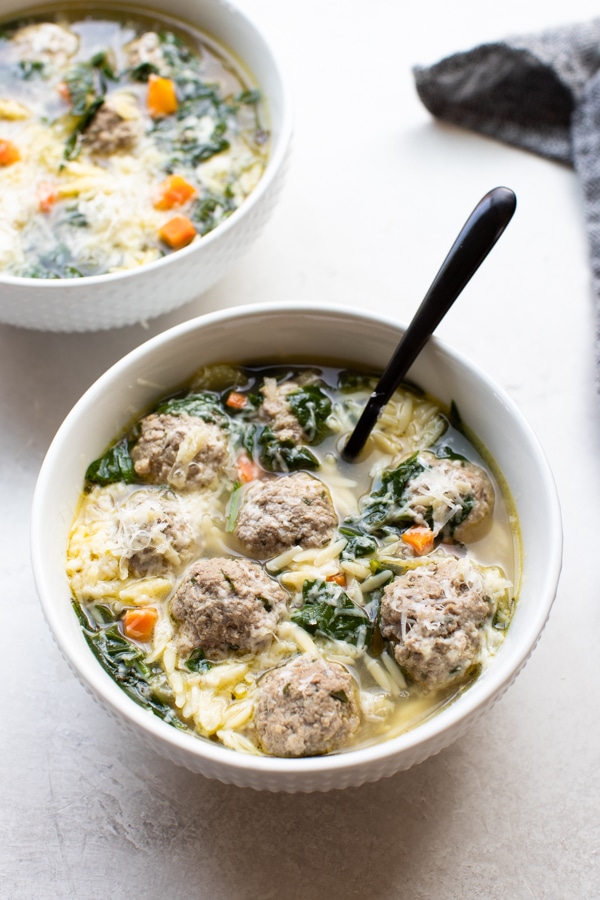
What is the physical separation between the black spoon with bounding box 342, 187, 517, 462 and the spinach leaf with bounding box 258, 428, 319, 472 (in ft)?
0.47

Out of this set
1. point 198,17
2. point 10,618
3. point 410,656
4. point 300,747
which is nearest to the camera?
point 300,747

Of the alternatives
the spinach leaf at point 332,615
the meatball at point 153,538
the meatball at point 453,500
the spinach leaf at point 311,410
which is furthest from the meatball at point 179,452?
the meatball at point 453,500

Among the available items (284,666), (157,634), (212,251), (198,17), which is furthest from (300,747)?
(198,17)

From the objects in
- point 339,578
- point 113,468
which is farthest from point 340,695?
point 113,468

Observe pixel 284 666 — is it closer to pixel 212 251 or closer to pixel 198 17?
pixel 212 251

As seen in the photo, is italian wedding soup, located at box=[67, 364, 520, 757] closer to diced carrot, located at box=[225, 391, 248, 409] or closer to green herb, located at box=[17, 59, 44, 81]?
diced carrot, located at box=[225, 391, 248, 409]

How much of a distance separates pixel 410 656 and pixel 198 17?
11.0ft

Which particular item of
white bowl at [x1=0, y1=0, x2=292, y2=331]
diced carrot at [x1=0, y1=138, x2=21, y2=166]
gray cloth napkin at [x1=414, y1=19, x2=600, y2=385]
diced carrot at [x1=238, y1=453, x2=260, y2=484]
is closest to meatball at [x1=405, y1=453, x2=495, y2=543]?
diced carrot at [x1=238, y1=453, x2=260, y2=484]

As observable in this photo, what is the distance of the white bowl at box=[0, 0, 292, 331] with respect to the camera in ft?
12.1

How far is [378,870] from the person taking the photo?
3373 mm

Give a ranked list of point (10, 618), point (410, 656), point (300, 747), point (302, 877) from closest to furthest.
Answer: point (300, 747), point (410, 656), point (302, 877), point (10, 618)

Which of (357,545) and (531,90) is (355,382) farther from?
(531,90)

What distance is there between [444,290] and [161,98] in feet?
6.57

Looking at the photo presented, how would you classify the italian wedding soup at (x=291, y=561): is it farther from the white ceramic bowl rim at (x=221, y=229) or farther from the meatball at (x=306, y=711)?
the white ceramic bowl rim at (x=221, y=229)
